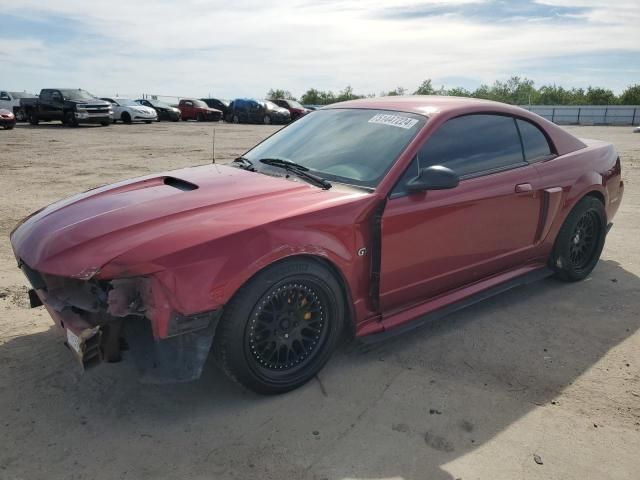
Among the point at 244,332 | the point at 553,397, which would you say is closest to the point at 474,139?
the point at 553,397

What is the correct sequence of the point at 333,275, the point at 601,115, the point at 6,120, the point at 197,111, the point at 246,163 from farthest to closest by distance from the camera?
the point at 601,115 → the point at 197,111 → the point at 6,120 → the point at 246,163 → the point at 333,275

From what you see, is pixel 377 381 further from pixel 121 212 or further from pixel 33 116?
pixel 33 116

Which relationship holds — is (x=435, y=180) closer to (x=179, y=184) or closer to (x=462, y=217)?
(x=462, y=217)

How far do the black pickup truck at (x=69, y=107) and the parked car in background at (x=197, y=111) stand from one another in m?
9.62

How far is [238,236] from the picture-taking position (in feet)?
8.35

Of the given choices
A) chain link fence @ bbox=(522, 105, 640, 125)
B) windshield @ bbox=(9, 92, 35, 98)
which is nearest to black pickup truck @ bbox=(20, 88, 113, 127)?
windshield @ bbox=(9, 92, 35, 98)

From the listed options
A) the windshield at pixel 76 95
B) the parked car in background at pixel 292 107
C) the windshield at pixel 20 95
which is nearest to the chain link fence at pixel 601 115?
the parked car in background at pixel 292 107

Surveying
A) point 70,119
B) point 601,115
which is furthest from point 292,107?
point 601,115

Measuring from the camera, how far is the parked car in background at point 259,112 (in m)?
30.4

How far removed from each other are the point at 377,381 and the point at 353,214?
0.95 metres

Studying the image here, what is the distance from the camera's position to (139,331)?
8.69 ft

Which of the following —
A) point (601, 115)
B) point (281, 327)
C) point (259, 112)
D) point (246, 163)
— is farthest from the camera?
point (601, 115)

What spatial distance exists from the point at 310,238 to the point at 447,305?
124 centimetres

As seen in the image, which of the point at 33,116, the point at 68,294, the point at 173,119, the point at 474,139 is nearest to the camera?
the point at 68,294
